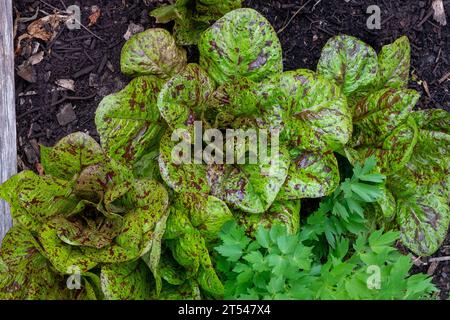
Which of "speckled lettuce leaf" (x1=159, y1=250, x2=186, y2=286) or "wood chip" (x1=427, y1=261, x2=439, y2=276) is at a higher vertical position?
"speckled lettuce leaf" (x1=159, y1=250, x2=186, y2=286)

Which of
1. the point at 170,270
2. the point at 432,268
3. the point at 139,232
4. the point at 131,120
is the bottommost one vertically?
the point at 432,268

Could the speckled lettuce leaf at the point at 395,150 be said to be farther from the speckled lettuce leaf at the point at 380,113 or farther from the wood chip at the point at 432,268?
the wood chip at the point at 432,268

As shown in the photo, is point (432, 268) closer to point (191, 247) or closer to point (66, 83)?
point (191, 247)

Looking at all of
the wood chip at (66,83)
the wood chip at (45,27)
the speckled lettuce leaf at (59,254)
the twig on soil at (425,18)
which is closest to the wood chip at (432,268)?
the twig on soil at (425,18)

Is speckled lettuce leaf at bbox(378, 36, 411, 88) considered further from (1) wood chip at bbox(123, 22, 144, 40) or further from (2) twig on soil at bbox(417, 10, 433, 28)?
(1) wood chip at bbox(123, 22, 144, 40)

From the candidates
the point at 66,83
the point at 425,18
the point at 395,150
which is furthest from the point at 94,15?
the point at 425,18

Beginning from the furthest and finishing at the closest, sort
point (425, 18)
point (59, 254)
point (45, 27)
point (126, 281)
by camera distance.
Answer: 1. point (425, 18)
2. point (45, 27)
3. point (126, 281)
4. point (59, 254)

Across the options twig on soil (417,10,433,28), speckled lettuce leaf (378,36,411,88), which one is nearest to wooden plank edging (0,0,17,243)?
speckled lettuce leaf (378,36,411,88)
